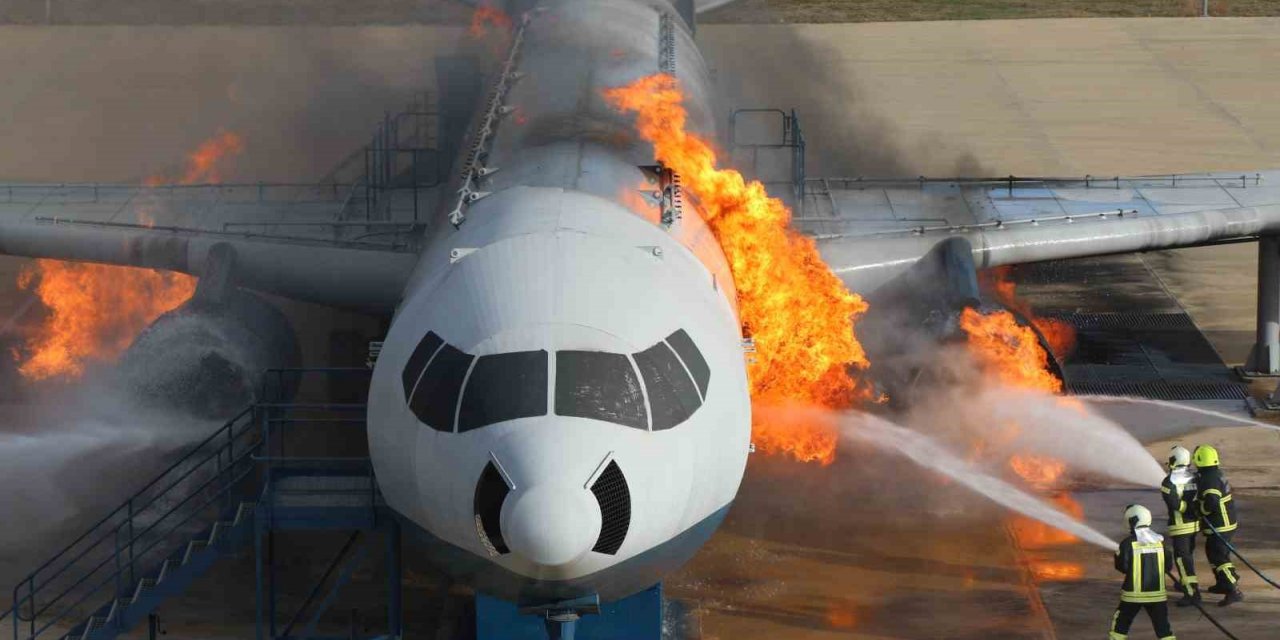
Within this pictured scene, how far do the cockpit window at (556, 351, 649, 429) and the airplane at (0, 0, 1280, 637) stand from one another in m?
0.02

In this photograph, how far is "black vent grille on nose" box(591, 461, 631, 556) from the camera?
16547 millimetres

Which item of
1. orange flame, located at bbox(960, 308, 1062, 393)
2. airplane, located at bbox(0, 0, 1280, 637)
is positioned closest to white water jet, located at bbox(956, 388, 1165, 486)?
orange flame, located at bbox(960, 308, 1062, 393)

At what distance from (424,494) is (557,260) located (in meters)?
2.73

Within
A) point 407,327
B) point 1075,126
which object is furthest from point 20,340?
point 1075,126

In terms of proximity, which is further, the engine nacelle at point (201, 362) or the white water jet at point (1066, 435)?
the white water jet at point (1066, 435)

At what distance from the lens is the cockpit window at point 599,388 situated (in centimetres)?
1694

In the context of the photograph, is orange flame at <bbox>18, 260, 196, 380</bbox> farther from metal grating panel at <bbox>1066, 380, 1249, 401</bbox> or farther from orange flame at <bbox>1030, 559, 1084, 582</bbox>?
orange flame at <bbox>1030, 559, 1084, 582</bbox>

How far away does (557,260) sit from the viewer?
18.8m

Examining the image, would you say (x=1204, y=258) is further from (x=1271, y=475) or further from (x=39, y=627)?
(x=39, y=627)

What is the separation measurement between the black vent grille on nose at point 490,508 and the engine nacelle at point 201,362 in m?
11.2

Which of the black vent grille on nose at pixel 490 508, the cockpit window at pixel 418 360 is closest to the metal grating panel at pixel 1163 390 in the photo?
the cockpit window at pixel 418 360

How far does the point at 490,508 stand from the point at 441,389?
1.38 meters

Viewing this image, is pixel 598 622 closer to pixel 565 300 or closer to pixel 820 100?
pixel 565 300

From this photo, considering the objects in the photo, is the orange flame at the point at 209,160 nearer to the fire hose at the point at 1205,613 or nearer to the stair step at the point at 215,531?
the stair step at the point at 215,531
